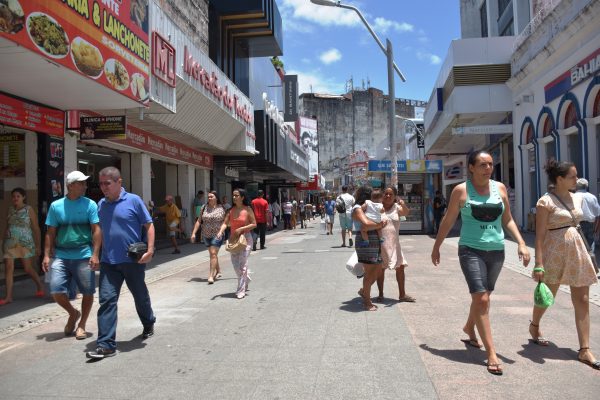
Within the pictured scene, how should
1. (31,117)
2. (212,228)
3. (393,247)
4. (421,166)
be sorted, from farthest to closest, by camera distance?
(421,166) → (212,228) → (31,117) → (393,247)

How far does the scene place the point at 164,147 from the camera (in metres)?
15.0

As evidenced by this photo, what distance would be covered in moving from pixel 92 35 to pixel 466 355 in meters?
6.73

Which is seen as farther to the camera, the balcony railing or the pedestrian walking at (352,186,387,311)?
the balcony railing

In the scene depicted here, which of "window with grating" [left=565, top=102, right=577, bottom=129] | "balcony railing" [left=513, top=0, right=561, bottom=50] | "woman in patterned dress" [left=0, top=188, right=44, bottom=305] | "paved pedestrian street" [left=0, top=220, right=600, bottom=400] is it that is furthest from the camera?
"balcony railing" [left=513, top=0, right=561, bottom=50]

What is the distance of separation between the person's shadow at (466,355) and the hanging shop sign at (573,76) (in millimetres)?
9861

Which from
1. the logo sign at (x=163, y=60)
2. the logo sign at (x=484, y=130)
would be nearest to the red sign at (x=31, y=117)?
the logo sign at (x=163, y=60)

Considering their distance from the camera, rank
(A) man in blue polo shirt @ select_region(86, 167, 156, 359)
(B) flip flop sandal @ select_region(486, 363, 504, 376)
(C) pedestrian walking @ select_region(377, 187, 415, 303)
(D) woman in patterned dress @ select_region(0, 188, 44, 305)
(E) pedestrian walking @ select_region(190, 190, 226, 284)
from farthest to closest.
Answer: (E) pedestrian walking @ select_region(190, 190, 226, 284), (D) woman in patterned dress @ select_region(0, 188, 44, 305), (C) pedestrian walking @ select_region(377, 187, 415, 303), (A) man in blue polo shirt @ select_region(86, 167, 156, 359), (B) flip flop sandal @ select_region(486, 363, 504, 376)

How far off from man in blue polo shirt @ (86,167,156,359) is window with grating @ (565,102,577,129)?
41.9 ft

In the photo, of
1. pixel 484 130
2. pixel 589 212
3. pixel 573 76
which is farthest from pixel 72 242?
pixel 484 130

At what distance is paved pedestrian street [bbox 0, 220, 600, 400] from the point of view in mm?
3615

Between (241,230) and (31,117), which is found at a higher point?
(31,117)

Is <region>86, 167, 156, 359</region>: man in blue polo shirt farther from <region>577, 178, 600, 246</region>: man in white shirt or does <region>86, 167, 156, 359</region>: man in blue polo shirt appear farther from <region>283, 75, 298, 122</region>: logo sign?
<region>283, 75, 298, 122</region>: logo sign

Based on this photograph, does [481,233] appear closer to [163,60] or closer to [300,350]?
[300,350]

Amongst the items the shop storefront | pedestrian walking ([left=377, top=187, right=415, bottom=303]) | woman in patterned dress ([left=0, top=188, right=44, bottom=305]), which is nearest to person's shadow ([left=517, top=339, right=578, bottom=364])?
pedestrian walking ([left=377, top=187, right=415, bottom=303])
